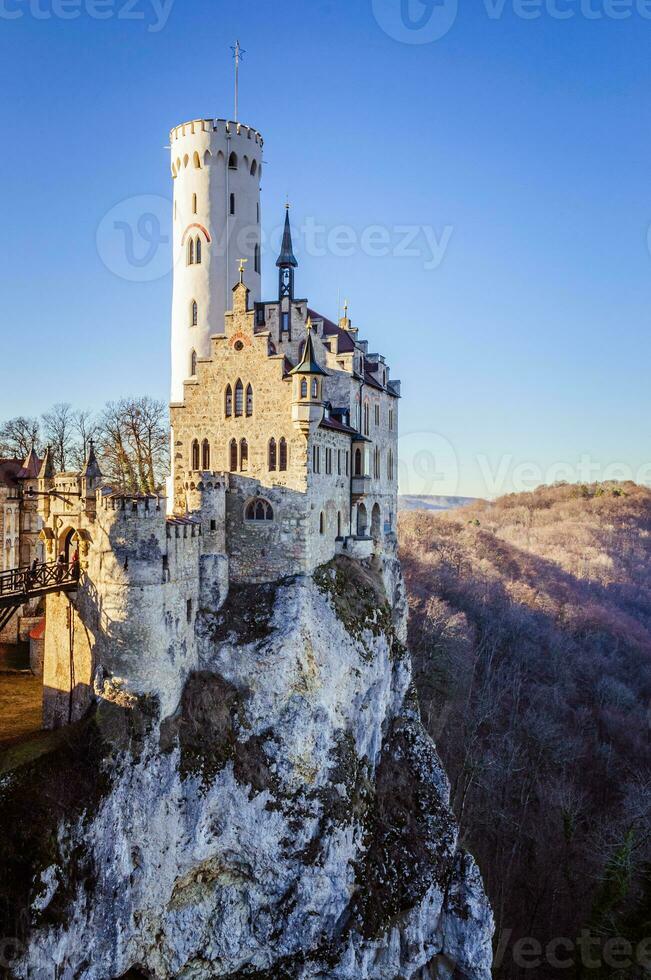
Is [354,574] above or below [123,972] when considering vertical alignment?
above

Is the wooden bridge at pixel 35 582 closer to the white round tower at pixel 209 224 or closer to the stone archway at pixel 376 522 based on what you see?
the white round tower at pixel 209 224

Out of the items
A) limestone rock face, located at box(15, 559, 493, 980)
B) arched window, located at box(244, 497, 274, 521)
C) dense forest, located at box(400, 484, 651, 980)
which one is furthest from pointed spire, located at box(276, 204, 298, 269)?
dense forest, located at box(400, 484, 651, 980)

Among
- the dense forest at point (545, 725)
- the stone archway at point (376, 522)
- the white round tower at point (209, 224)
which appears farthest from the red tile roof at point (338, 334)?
the dense forest at point (545, 725)

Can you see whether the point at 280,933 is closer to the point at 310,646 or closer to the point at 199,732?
the point at 199,732

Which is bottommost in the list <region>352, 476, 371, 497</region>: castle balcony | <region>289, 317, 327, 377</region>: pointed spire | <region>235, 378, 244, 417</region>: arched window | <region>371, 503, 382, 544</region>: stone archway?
<region>371, 503, 382, 544</region>: stone archway

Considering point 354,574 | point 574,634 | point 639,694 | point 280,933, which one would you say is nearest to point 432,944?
point 280,933

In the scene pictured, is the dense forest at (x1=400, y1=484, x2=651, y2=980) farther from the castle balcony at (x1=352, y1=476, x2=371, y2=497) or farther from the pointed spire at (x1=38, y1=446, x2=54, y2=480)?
the pointed spire at (x1=38, y1=446, x2=54, y2=480)
